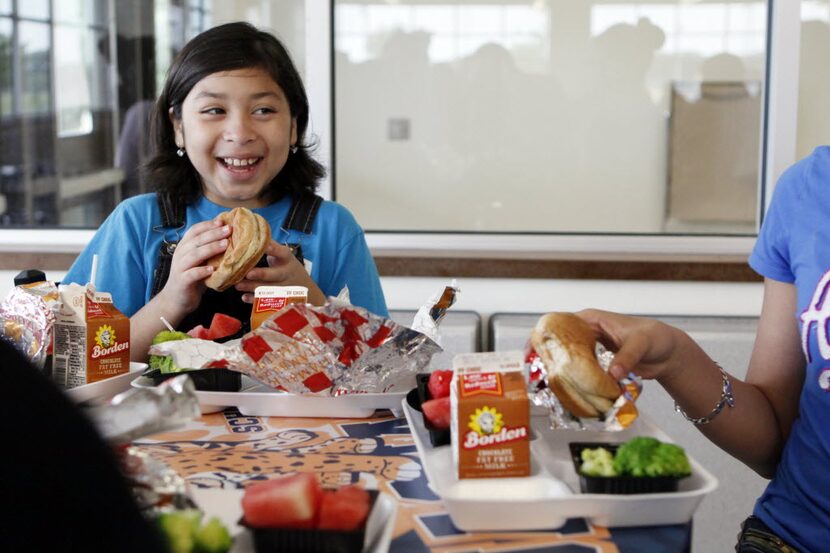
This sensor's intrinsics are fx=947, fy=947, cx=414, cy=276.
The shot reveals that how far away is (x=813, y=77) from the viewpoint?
2.62 metres

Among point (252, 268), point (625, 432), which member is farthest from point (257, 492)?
point (252, 268)

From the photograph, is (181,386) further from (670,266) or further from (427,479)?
(670,266)

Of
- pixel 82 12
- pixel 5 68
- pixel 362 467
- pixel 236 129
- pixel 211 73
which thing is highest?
pixel 82 12

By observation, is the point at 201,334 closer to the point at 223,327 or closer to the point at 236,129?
the point at 223,327

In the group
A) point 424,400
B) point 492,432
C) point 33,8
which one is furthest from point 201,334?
point 33,8

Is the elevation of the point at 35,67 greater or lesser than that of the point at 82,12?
lesser

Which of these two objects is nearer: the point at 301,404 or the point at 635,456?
the point at 635,456

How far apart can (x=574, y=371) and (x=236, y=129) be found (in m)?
0.96

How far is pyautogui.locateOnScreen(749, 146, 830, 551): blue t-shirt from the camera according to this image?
3.90 ft

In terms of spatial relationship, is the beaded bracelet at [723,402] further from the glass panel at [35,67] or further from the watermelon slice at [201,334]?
the glass panel at [35,67]

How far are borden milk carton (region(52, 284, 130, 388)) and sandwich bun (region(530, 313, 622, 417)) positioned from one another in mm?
585

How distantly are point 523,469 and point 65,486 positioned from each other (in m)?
0.59

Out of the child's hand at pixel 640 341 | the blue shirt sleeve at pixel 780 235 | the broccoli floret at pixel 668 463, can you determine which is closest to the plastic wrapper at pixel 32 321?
the child's hand at pixel 640 341

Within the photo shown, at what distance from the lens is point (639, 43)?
105 inches
